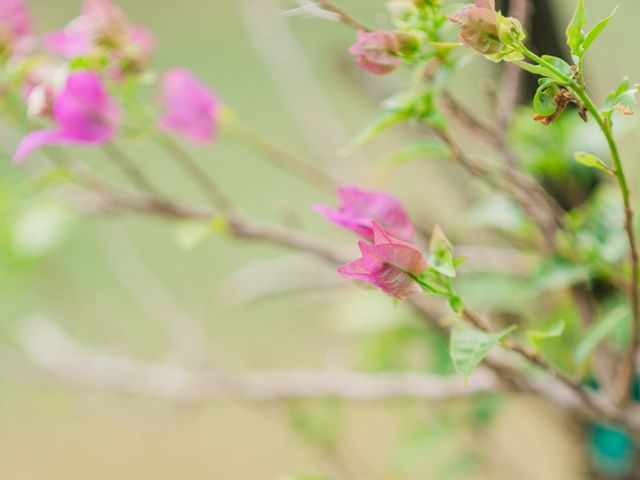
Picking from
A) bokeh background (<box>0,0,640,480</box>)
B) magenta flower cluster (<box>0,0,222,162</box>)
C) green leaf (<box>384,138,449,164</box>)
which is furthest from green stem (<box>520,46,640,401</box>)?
bokeh background (<box>0,0,640,480</box>)

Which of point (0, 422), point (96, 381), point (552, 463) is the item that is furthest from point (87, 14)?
point (0, 422)

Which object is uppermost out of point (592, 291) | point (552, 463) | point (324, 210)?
point (324, 210)

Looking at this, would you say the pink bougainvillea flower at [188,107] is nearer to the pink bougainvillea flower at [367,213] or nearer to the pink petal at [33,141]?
the pink petal at [33,141]

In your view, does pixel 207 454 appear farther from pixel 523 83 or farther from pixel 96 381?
pixel 523 83

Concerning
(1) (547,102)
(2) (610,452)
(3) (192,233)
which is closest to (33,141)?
(3) (192,233)

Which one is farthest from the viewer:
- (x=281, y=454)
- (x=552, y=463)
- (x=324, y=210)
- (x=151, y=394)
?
(x=281, y=454)

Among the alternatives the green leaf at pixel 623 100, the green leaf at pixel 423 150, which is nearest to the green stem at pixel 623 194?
the green leaf at pixel 623 100

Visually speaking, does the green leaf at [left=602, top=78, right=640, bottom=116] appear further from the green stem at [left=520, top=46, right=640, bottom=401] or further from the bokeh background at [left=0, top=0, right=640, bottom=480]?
the bokeh background at [left=0, top=0, right=640, bottom=480]
